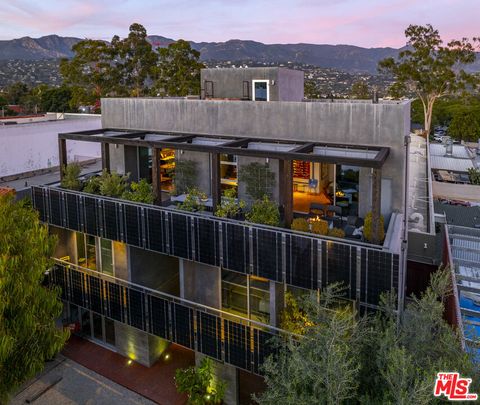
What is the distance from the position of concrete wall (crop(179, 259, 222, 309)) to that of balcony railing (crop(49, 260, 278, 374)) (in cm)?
33

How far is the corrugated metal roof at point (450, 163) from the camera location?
28.5 metres

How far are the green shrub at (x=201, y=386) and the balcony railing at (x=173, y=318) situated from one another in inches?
52.3

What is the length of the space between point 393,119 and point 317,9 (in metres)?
76.4

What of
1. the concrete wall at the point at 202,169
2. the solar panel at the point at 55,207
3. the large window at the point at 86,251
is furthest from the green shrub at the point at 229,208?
the solar panel at the point at 55,207

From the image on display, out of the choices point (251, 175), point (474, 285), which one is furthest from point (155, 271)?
point (474, 285)

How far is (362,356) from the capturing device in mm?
8086

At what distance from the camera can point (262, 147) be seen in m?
14.1

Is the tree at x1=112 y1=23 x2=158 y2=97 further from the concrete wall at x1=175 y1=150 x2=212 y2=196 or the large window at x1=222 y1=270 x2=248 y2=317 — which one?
the large window at x1=222 y1=270 x2=248 y2=317

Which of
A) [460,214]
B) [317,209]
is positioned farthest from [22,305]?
[460,214]

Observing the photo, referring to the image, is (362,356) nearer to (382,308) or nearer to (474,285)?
(382,308)

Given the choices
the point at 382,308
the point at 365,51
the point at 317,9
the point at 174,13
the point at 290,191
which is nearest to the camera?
the point at 382,308

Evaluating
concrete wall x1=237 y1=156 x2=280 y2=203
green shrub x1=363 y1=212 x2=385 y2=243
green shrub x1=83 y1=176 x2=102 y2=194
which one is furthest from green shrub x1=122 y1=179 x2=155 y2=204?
green shrub x1=363 y1=212 x2=385 y2=243

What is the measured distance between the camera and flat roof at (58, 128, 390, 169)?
11.5 metres

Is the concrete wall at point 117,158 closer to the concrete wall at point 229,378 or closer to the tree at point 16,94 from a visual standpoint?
the concrete wall at point 229,378
